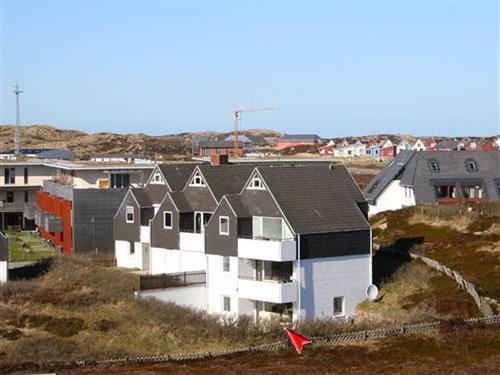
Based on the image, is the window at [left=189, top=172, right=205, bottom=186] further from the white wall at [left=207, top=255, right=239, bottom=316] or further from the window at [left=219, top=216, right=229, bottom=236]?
the white wall at [left=207, top=255, right=239, bottom=316]

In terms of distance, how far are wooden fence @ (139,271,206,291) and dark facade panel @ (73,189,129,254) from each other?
14.8 m

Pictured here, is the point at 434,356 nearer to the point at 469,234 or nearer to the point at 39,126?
the point at 469,234

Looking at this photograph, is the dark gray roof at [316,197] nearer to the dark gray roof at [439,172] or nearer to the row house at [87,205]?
the row house at [87,205]

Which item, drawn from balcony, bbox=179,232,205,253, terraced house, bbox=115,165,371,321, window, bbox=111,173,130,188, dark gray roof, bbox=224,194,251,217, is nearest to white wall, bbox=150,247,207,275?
terraced house, bbox=115,165,371,321

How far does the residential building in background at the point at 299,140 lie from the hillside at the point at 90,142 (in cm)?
1186

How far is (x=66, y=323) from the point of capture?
34344mm

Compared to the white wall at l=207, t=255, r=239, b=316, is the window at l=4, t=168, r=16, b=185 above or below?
above

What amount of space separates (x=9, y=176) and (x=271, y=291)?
127 feet

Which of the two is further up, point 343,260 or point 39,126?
point 39,126

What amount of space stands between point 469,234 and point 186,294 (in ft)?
60.9

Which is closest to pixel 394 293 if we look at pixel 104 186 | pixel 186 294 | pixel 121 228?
pixel 186 294

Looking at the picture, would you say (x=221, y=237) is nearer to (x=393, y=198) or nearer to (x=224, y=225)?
(x=224, y=225)

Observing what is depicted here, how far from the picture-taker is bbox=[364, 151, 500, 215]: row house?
6319cm

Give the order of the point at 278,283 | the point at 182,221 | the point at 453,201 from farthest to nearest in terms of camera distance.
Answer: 1. the point at 453,201
2. the point at 182,221
3. the point at 278,283
